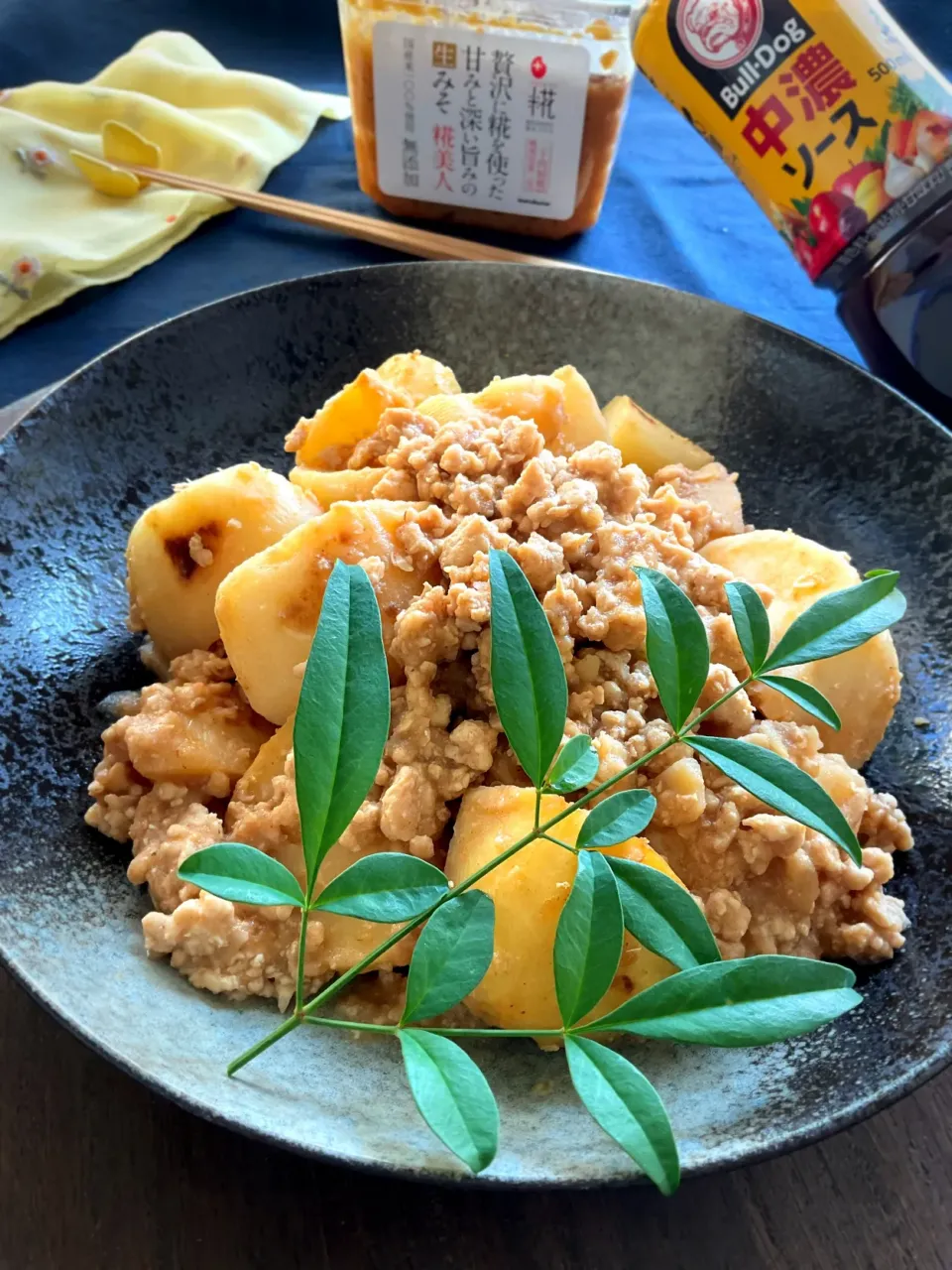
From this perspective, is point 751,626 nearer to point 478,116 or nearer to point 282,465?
point 282,465

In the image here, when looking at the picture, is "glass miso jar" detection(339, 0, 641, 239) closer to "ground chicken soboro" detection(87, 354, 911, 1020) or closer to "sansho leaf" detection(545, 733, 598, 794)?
"ground chicken soboro" detection(87, 354, 911, 1020)

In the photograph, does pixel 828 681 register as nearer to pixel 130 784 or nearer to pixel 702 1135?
pixel 702 1135

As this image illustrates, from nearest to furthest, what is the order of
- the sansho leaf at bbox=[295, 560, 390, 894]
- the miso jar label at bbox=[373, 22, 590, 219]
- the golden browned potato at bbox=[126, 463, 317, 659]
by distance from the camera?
the sansho leaf at bbox=[295, 560, 390, 894] < the golden browned potato at bbox=[126, 463, 317, 659] < the miso jar label at bbox=[373, 22, 590, 219]

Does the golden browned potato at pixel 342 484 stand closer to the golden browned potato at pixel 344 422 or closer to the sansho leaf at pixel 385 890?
the golden browned potato at pixel 344 422

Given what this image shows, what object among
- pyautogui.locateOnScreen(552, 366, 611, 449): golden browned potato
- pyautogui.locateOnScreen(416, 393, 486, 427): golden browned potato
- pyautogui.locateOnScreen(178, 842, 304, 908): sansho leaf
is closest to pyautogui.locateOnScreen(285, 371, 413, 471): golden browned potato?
pyautogui.locateOnScreen(416, 393, 486, 427): golden browned potato

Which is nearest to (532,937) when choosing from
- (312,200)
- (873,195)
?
(873,195)

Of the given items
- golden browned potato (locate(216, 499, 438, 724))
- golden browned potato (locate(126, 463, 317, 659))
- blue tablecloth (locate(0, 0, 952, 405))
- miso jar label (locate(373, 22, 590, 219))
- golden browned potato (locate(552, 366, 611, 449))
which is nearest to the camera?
golden browned potato (locate(216, 499, 438, 724))
